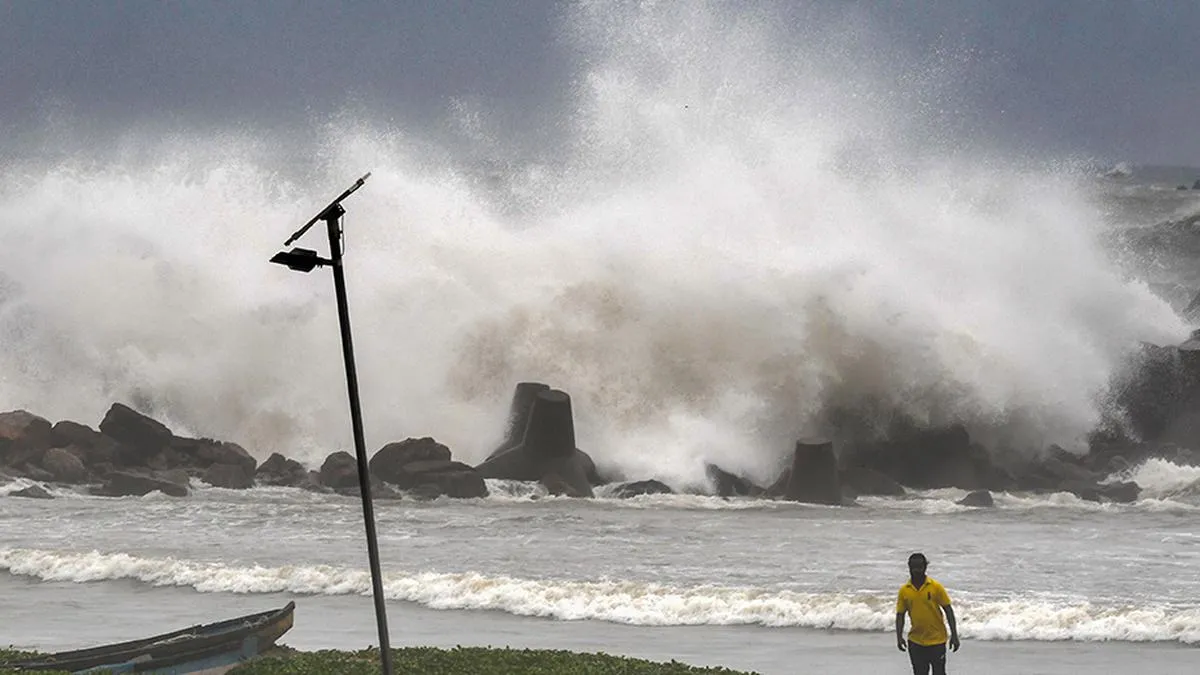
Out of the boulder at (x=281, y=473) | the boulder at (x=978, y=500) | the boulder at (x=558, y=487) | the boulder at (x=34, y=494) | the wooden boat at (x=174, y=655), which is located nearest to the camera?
the wooden boat at (x=174, y=655)

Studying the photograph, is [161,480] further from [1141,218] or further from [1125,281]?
[1141,218]

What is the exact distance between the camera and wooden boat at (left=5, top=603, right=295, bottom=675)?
44.7 feet

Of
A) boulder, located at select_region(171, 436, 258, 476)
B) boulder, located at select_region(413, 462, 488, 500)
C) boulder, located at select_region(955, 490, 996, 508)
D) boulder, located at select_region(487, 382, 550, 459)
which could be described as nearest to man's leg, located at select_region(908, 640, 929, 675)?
boulder, located at select_region(955, 490, 996, 508)

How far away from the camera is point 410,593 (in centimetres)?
2133

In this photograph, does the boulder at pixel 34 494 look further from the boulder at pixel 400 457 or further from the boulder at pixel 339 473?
the boulder at pixel 400 457

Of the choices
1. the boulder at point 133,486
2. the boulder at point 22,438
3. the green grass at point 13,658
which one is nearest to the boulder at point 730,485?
the boulder at point 133,486

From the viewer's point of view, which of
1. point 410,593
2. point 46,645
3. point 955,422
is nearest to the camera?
point 46,645

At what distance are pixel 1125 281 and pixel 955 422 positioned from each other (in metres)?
9.80

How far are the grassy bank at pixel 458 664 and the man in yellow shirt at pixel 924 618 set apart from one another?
6.18 feet

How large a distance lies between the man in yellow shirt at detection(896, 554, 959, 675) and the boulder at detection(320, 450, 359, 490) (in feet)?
69.8

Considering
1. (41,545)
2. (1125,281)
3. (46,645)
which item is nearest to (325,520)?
(41,545)

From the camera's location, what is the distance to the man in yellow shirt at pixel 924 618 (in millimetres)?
12562

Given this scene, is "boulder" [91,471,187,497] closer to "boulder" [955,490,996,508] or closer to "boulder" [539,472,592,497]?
"boulder" [539,472,592,497]

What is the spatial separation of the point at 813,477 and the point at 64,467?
15340 mm
